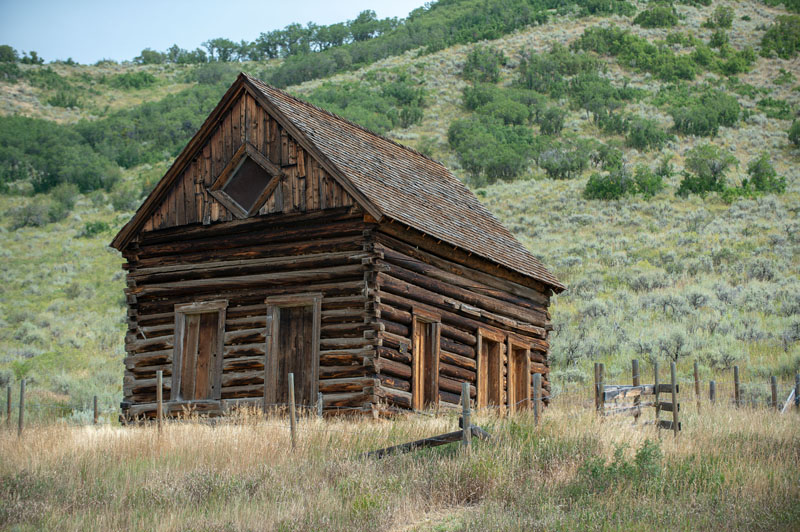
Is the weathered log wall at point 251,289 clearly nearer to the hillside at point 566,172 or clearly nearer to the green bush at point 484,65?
the hillside at point 566,172

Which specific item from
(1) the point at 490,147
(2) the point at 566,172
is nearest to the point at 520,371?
(2) the point at 566,172

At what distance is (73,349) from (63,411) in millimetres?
8498

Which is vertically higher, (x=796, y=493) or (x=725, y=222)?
(x=725, y=222)

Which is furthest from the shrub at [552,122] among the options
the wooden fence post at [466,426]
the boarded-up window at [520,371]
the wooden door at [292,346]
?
the wooden fence post at [466,426]

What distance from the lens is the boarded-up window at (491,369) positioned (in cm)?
1839

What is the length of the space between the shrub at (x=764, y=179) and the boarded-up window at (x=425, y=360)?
32.8 metres

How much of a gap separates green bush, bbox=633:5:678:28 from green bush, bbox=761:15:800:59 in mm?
8408

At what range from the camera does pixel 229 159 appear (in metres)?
17.1

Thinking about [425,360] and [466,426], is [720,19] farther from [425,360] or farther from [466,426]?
[466,426]

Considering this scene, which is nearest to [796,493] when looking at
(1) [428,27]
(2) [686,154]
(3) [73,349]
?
(3) [73,349]

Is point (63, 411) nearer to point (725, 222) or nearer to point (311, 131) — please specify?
point (311, 131)

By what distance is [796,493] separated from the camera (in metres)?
9.98

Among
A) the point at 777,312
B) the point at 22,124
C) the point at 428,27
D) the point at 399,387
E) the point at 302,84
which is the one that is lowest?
the point at 399,387

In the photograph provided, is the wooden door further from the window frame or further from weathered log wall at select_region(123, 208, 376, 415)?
the window frame
